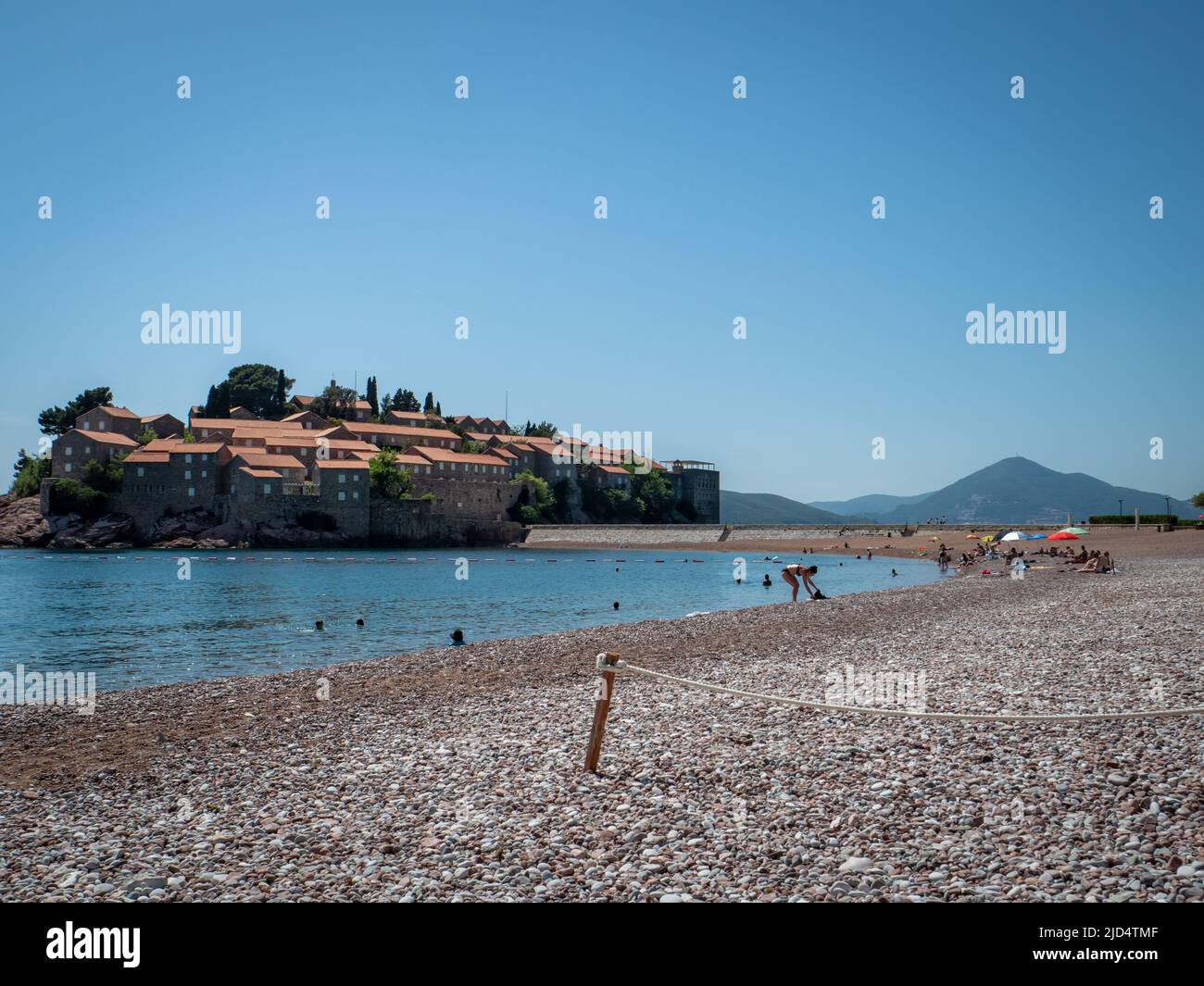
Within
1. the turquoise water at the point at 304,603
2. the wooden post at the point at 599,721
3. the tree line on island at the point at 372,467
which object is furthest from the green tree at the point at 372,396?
the wooden post at the point at 599,721

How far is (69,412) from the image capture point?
128 m

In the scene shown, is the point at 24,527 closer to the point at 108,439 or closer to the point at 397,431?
the point at 108,439

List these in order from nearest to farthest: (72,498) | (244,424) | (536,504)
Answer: (72,498), (244,424), (536,504)

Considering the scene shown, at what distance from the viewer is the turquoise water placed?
2325 cm

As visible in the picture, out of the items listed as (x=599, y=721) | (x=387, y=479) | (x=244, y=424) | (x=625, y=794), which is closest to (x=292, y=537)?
(x=387, y=479)

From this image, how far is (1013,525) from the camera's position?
313 feet

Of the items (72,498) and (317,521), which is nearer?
(72,498)

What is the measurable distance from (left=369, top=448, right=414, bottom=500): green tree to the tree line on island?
120 mm

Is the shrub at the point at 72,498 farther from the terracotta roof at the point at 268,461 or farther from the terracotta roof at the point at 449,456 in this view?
the terracotta roof at the point at 449,456

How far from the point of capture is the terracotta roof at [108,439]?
108562mm

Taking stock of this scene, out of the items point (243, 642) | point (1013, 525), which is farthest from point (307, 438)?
point (243, 642)

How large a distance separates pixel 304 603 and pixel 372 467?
7647cm
